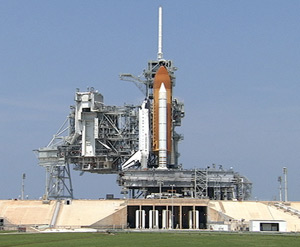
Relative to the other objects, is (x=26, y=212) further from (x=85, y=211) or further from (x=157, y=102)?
(x=157, y=102)

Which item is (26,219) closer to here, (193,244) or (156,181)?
(156,181)

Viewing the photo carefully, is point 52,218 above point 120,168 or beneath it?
beneath

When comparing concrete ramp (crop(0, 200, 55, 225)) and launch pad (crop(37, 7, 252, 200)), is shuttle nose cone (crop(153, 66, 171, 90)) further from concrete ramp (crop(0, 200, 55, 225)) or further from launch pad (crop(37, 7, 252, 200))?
concrete ramp (crop(0, 200, 55, 225))

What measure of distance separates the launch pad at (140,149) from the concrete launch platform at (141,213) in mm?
4988

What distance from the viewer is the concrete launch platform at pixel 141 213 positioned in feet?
319

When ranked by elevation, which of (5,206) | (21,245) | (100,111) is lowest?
(21,245)

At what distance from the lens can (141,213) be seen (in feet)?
351

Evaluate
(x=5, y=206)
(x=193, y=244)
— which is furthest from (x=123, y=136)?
(x=193, y=244)

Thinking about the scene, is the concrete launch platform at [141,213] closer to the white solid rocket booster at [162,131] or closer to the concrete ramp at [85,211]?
the concrete ramp at [85,211]

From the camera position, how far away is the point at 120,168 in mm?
125938

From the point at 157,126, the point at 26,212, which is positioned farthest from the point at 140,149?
the point at 26,212

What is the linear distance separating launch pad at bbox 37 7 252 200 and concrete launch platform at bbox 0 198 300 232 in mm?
4988

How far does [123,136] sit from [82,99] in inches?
401

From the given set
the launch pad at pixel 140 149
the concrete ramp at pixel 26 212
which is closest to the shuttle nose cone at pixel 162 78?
the launch pad at pixel 140 149
